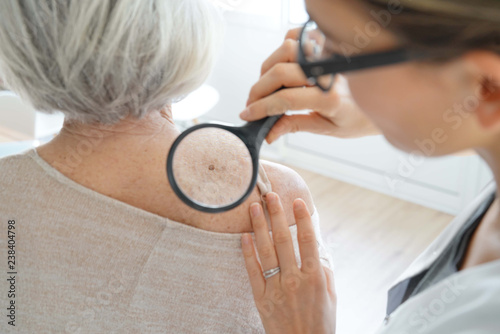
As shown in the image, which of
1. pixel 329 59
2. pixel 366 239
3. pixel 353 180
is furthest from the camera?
pixel 353 180

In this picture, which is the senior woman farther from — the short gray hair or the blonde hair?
the blonde hair

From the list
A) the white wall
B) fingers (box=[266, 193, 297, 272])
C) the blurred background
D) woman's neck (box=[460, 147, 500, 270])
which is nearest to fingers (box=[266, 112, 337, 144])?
fingers (box=[266, 193, 297, 272])

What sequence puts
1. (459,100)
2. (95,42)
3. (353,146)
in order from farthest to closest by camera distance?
(353,146), (95,42), (459,100)

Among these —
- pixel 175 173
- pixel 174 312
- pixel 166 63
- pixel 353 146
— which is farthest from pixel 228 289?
pixel 353 146

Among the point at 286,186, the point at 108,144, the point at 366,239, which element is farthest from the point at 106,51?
the point at 366,239

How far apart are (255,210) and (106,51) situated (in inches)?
14.4

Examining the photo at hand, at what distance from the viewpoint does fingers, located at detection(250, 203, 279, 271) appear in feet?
2.99

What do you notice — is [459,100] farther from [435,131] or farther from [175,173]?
[175,173]

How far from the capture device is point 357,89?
0.64 meters

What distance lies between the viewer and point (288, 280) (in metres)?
0.89

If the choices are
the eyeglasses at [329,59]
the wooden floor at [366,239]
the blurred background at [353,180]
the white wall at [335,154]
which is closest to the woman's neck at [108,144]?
the eyeglasses at [329,59]

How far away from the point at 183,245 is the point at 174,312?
0.13 m

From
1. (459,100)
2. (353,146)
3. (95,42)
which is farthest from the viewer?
(353,146)

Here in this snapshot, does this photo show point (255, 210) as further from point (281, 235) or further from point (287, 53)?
point (287, 53)
